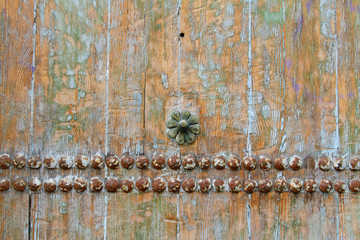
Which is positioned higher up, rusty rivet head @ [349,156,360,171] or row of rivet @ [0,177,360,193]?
rusty rivet head @ [349,156,360,171]

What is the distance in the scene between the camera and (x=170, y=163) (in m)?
0.97

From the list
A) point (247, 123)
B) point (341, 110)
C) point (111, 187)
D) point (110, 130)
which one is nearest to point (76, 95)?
point (110, 130)

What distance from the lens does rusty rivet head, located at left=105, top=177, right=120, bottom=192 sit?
0.97 m

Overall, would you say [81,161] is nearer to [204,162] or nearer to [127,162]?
[127,162]

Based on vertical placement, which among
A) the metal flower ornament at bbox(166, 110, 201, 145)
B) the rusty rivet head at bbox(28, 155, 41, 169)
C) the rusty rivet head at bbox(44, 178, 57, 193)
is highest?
the metal flower ornament at bbox(166, 110, 201, 145)

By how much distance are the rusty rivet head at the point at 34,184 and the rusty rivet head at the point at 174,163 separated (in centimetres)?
42

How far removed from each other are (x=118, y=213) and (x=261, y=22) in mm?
762

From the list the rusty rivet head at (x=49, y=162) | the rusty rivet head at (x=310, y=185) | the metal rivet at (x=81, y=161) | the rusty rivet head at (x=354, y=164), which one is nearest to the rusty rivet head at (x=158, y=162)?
the metal rivet at (x=81, y=161)

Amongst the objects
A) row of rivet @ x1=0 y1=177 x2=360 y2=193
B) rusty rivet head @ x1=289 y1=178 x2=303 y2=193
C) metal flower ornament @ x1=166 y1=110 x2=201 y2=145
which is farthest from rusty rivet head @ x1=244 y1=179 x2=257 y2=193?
metal flower ornament @ x1=166 y1=110 x2=201 y2=145

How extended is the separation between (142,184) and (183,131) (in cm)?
21

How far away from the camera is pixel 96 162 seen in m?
0.97

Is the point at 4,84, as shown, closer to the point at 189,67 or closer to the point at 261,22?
the point at 189,67

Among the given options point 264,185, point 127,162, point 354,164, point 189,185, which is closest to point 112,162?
point 127,162

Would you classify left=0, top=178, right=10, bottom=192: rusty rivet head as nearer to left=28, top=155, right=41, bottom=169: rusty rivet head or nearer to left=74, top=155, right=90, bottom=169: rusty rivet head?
left=28, top=155, right=41, bottom=169: rusty rivet head
